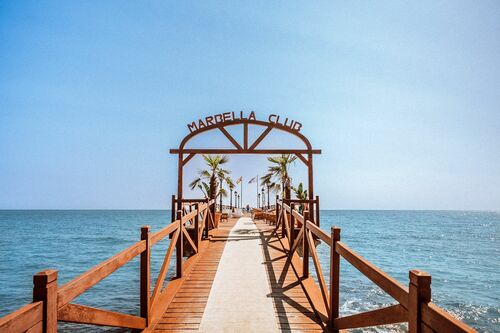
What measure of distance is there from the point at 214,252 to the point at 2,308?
9.91 metres

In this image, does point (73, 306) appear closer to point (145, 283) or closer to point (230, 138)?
point (145, 283)

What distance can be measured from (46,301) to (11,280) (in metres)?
21.7

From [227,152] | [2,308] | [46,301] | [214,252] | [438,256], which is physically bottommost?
[438,256]

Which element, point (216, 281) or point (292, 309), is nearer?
point (292, 309)

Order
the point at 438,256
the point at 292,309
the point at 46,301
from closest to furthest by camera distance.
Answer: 1. the point at 46,301
2. the point at 292,309
3. the point at 438,256

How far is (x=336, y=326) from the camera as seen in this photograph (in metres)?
4.12

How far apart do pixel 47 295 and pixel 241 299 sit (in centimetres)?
363

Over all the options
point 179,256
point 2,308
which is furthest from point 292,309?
point 2,308

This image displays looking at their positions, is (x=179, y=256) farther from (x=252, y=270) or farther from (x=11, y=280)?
(x=11, y=280)

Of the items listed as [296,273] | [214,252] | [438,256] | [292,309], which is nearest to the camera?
[292,309]

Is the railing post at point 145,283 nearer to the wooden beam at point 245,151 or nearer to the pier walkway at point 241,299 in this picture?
the pier walkway at point 241,299

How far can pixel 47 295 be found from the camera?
7.41ft

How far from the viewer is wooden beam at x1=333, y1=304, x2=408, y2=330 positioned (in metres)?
2.61

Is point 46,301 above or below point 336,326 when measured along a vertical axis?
above
